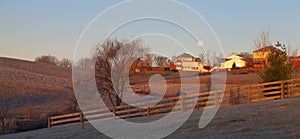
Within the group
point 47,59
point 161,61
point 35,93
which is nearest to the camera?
point 161,61

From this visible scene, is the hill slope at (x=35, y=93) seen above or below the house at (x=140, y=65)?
below

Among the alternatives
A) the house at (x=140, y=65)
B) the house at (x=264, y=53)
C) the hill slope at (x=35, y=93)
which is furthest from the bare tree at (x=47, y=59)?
the house at (x=140, y=65)

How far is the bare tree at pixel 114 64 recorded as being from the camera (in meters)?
22.0

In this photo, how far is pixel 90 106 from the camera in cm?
2569

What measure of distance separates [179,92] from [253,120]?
16500 millimetres

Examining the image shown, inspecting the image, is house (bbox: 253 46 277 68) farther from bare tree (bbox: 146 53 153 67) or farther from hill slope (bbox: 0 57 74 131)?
hill slope (bbox: 0 57 74 131)

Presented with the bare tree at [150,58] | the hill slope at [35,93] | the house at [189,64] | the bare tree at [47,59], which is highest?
the bare tree at [47,59]

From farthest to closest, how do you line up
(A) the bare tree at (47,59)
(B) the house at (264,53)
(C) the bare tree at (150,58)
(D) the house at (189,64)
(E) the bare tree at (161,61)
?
(A) the bare tree at (47,59) → (B) the house at (264,53) → (C) the bare tree at (150,58) → (E) the bare tree at (161,61) → (D) the house at (189,64)

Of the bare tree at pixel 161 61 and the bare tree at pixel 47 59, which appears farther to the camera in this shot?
the bare tree at pixel 47 59

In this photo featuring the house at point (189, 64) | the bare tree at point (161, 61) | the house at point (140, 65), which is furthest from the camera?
the house at point (140, 65)

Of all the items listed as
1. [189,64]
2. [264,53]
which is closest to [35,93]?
[264,53]

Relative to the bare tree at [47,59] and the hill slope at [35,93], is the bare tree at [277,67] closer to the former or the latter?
the hill slope at [35,93]

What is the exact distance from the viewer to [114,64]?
24344mm

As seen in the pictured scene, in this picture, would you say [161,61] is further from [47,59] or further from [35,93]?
[47,59]
